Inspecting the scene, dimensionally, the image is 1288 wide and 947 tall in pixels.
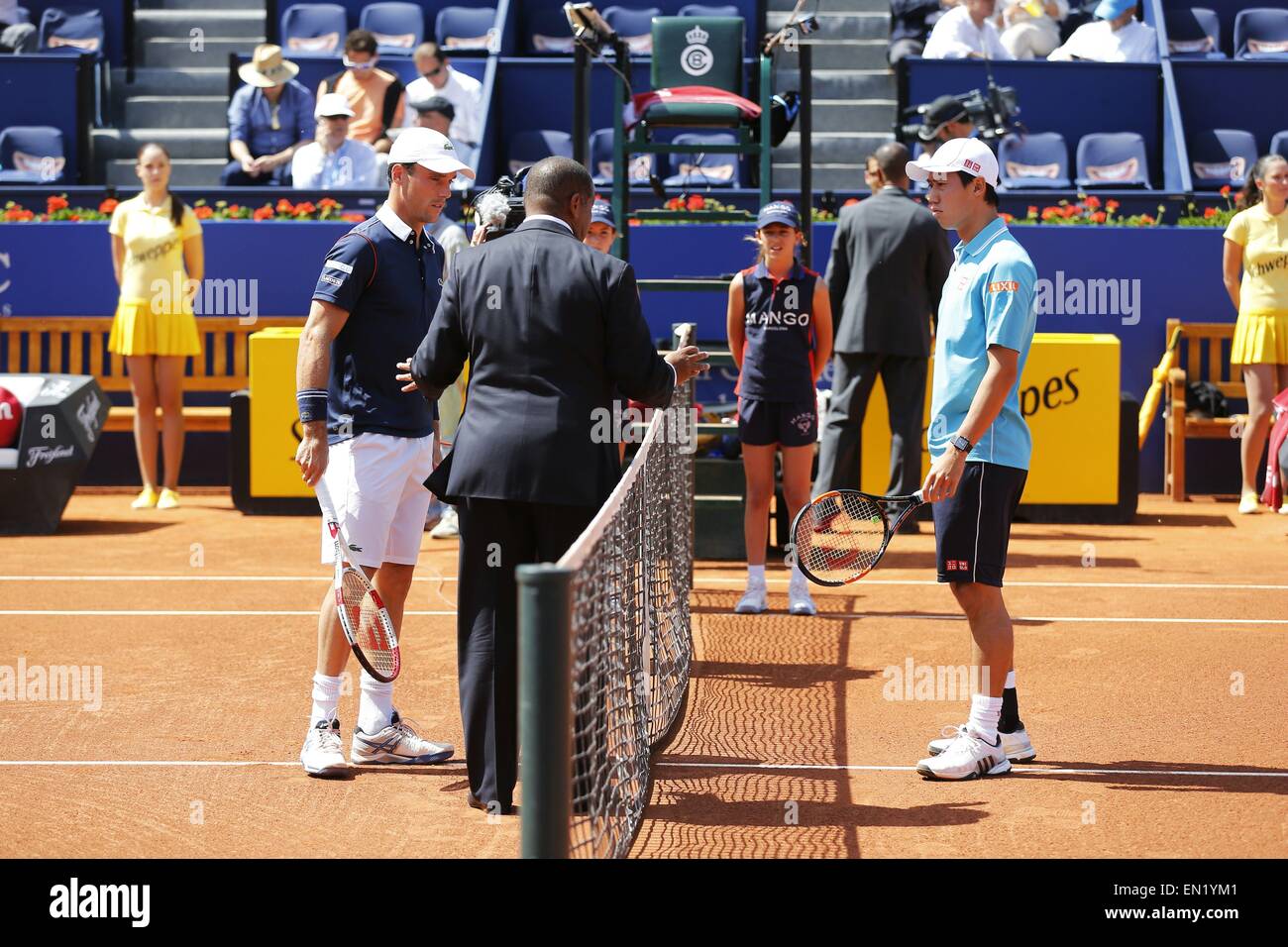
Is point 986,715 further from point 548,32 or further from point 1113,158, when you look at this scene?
point 548,32

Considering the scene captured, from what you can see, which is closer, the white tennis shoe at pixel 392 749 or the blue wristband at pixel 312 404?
the blue wristband at pixel 312 404

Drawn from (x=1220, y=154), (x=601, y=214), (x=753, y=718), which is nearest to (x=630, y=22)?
(x=1220, y=154)

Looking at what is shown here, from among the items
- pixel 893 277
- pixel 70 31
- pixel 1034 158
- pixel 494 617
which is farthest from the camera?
pixel 70 31

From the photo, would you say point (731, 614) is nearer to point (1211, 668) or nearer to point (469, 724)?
point (1211, 668)

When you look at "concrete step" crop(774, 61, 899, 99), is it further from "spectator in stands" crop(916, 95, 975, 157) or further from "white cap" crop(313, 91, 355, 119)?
"spectator in stands" crop(916, 95, 975, 157)

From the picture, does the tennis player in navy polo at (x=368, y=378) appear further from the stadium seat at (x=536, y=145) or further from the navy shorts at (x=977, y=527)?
the stadium seat at (x=536, y=145)


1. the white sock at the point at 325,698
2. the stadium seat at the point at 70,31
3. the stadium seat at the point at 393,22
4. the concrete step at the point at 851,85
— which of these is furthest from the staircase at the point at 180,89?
the white sock at the point at 325,698

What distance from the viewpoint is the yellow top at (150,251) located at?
12742 mm

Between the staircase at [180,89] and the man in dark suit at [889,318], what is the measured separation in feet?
Answer: 27.3

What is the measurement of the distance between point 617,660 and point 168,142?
44.6 ft

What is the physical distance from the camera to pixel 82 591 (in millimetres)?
9695

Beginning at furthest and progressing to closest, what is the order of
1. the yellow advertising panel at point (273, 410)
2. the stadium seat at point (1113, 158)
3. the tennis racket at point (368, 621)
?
the stadium seat at point (1113, 158) → the yellow advertising panel at point (273, 410) → the tennis racket at point (368, 621)

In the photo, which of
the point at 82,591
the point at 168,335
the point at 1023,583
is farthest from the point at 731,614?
the point at 168,335

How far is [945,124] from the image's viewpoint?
11102mm
